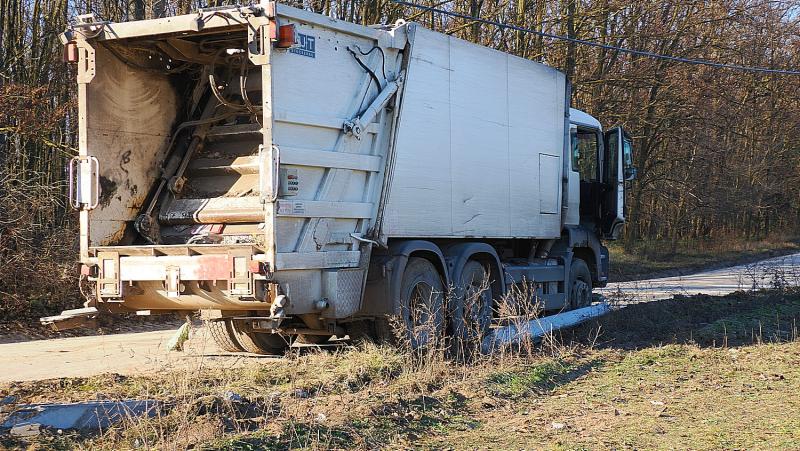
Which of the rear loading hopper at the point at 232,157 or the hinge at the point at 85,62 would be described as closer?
the rear loading hopper at the point at 232,157

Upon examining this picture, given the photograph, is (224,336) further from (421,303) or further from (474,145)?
(474,145)

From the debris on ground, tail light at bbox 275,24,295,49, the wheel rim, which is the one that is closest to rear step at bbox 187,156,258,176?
tail light at bbox 275,24,295,49

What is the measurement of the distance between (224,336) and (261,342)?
16.3 inches

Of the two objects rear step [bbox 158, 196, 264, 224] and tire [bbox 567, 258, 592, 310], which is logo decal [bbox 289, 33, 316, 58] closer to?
rear step [bbox 158, 196, 264, 224]

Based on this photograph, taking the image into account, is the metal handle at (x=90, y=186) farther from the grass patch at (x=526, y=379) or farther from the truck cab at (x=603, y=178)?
the truck cab at (x=603, y=178)

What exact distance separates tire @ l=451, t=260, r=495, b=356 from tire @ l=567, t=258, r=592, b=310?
9.77ft

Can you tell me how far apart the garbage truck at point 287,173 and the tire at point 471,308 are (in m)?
0.03

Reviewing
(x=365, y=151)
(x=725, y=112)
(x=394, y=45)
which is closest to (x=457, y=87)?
(x=394, y=45)

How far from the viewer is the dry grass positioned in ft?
19.0

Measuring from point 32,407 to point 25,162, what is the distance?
11941 mm

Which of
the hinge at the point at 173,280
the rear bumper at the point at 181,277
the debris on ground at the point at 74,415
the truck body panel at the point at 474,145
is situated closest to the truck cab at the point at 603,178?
the truck body panel at the point at 474,145

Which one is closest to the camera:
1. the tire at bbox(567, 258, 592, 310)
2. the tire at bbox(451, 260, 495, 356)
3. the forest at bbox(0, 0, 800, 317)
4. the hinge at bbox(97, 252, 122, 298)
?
the hinge at bbox(97, 252, 122, 298)

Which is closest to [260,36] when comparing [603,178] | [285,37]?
[285,37]

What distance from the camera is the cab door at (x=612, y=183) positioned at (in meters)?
14.6
